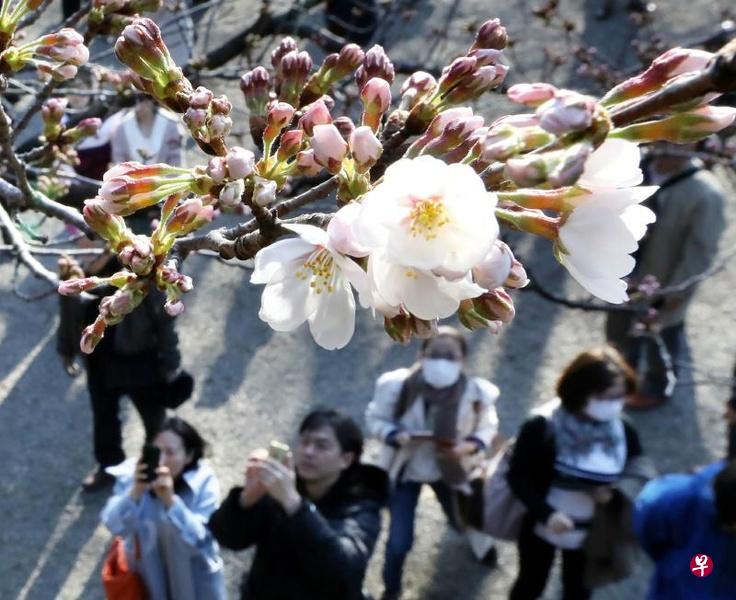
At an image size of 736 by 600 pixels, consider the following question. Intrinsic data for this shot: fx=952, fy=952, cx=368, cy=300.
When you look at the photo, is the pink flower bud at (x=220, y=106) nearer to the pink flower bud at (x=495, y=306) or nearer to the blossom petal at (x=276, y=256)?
the blossom petal at (x=276, y=256)

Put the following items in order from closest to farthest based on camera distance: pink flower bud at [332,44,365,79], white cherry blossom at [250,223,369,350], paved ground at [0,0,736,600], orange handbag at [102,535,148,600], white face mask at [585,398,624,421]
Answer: white cherry blossom at [250,223,369,350] < pink flower bud at [332,44,365,79] < orange handbag at [102,535,148,600] < white face mask at [585,398,624,421] < paved ground at [0,0,736,600]

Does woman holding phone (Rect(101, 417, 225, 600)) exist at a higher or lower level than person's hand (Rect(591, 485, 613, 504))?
lower

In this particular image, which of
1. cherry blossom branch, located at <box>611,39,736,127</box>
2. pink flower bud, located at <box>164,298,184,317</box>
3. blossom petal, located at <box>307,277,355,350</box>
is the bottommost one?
pink flower bud, located at <box>164,298,184,317</box>

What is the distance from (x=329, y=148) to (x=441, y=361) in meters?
3.32

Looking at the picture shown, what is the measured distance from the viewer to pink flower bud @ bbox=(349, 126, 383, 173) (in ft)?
3.98

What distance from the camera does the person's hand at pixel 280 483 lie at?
354 centimetres

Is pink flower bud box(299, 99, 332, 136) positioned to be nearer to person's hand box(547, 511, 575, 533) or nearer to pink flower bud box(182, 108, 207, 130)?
→ pink flower bud box(182, 108, 207, 130)

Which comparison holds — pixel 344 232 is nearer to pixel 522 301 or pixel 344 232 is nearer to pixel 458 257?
pixel 458 257

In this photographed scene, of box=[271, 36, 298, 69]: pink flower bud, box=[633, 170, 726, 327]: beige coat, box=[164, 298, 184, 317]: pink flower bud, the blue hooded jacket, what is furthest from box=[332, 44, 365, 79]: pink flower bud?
box=[633, 170, 726, 327]: beige coat

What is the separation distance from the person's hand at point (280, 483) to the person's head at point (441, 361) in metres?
1.14

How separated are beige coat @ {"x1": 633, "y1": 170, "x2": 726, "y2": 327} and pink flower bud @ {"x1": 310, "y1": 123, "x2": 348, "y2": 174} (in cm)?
472

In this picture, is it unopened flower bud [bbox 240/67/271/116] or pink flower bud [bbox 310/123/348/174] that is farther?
unopened flower bud [bbox 240/67/271/116]

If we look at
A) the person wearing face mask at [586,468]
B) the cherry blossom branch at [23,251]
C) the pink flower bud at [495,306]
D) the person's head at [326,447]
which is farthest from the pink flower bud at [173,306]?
the person wearing face mask at [586,468]

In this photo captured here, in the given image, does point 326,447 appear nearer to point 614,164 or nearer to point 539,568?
point 539,568
